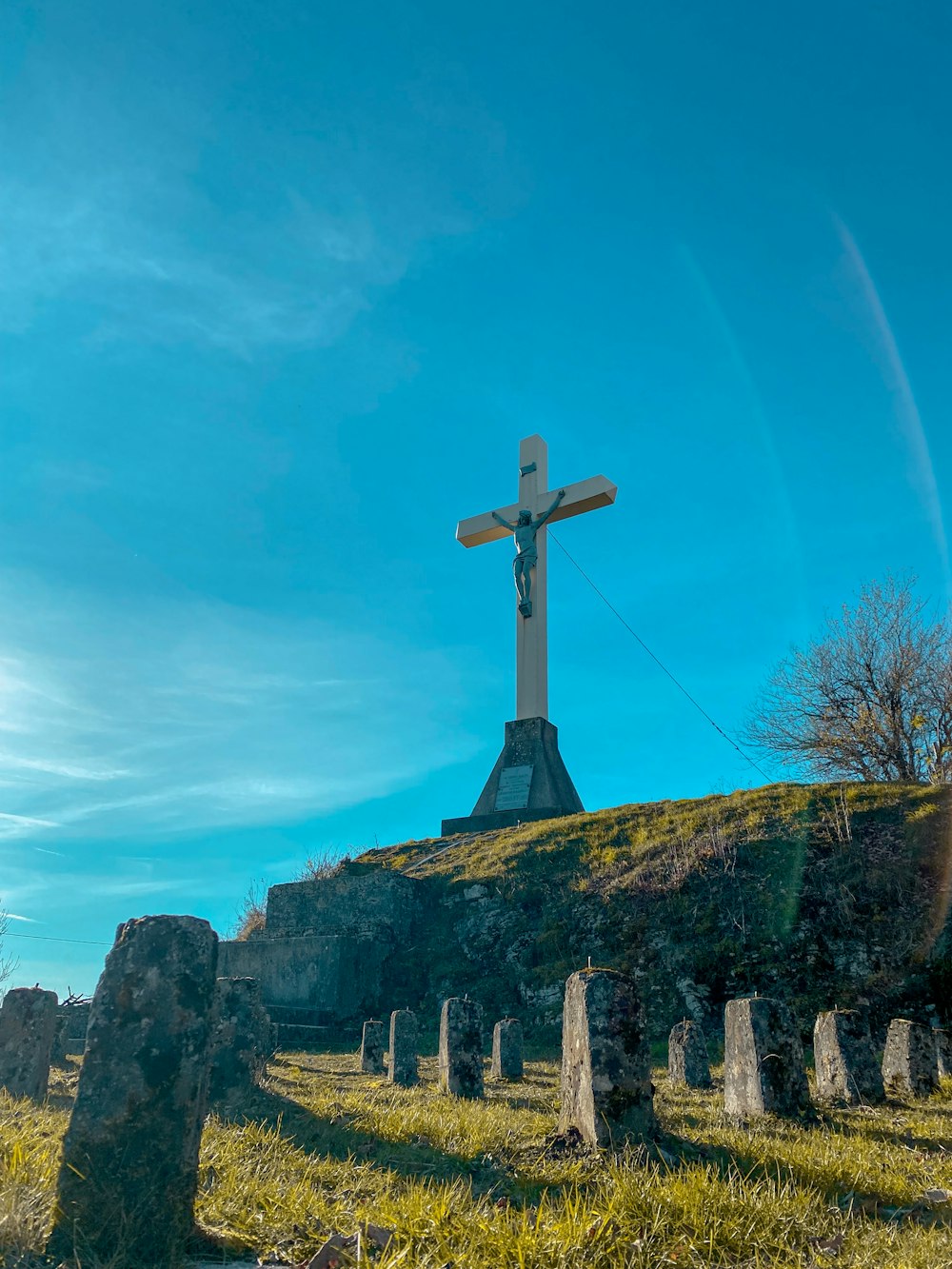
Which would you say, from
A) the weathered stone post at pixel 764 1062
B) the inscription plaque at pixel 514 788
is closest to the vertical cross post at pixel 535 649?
the inscription plaque at pixel 514 788

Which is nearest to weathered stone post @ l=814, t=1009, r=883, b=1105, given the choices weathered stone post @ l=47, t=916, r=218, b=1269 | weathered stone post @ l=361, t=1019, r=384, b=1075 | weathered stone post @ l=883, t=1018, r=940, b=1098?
weathered stone post @ l=883, t=1018, r=940, b=1098

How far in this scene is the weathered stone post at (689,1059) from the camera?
9.84 metres

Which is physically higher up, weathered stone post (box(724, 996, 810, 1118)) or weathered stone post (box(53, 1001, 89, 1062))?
weathered stone post (box(724, 996, 810, 1118))

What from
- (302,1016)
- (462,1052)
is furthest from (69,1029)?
(462,1052)

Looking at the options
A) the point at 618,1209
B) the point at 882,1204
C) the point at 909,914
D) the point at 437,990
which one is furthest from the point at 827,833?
the point at 618,1209

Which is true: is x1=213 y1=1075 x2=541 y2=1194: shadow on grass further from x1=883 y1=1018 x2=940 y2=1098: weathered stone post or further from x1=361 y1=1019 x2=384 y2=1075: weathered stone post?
x1=883 y1=1018 x2=940 y2=1098: weathered stone post

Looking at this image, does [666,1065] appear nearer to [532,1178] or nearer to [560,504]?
[532,1178]

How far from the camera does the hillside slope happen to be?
13789 millimetres

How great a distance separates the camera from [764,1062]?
7.29 meters

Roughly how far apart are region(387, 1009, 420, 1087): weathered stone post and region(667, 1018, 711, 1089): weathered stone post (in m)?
2.97

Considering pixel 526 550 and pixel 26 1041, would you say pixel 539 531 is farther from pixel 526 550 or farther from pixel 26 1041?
pixel 26 1041

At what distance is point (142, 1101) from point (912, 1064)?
26.0ft

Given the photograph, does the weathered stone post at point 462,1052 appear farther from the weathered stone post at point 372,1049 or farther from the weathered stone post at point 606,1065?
the weathered stone post at point 372,1049

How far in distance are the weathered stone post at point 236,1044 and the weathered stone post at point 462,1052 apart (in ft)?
6.20
